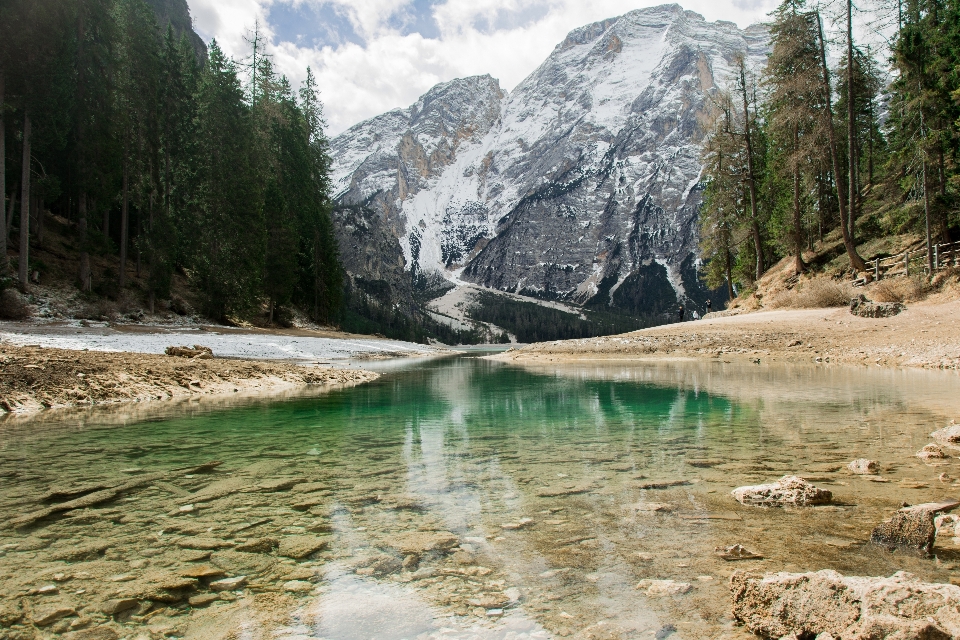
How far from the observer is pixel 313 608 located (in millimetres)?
2727

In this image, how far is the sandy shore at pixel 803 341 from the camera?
17.6 m

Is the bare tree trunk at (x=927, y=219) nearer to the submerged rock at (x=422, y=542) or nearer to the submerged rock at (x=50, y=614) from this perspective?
the submerged rock at (x=422, y=542)

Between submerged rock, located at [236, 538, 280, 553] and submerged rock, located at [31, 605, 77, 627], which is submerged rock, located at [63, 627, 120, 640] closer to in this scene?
submerged rock, located at [31, 605, 77, 627]

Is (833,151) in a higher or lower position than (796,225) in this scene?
higher

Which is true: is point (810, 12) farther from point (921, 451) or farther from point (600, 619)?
point (600, 619)

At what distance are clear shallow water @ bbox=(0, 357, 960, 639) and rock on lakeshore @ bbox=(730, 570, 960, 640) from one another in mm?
145

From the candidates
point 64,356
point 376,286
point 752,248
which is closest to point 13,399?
point 64,356

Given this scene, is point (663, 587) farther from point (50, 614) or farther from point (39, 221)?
point (39, 221)

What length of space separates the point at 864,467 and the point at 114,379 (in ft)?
46.5

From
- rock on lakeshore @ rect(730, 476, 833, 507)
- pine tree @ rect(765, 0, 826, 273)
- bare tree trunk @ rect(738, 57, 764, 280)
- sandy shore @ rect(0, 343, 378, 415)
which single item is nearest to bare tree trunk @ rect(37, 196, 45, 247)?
sandy shore @ rect(0, 343, 378, 415)

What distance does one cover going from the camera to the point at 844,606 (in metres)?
2.27

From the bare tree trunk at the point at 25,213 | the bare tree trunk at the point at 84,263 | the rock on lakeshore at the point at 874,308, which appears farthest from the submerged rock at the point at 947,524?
the bare tree trunk at the point at 84,263

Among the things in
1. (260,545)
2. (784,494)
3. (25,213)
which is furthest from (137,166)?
(784,494)

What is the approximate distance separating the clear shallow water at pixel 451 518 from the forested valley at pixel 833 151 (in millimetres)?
25314
